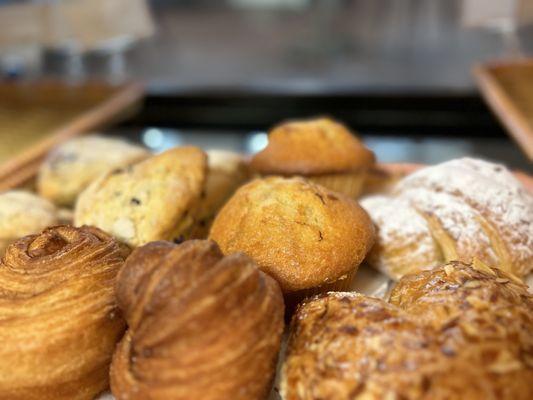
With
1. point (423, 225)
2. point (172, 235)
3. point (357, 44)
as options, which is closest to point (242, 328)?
point (172, 235)

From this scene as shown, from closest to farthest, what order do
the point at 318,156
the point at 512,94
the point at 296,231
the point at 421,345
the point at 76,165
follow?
the point at 421,345
the point at 296,231
the point at 318,156
the point at 76,165
the point at 512,94

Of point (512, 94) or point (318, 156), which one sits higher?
point (318, 156)

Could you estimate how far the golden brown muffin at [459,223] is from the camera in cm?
129

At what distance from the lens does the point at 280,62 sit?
479 cm

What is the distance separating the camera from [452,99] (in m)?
3.78

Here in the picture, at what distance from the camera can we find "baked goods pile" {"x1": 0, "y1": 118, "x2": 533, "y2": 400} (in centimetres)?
85

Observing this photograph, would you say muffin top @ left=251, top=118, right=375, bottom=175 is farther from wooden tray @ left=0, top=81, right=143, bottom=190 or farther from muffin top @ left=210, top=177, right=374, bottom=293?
wooden tray @ left=0, top=81, right=143, bottom=190

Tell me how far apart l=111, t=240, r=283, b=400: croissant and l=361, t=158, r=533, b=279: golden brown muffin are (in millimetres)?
518

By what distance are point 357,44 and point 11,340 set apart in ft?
13.9

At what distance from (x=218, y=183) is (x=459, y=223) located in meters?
0.69

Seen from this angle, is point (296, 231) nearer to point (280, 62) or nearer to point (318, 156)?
point (318, 156)

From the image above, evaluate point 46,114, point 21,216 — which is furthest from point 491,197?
point 46,114

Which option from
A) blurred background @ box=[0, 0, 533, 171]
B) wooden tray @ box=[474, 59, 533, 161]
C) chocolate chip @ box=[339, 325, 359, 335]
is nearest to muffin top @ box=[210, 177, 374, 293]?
chocolate chip @ box=[339, 325, 359, 335]

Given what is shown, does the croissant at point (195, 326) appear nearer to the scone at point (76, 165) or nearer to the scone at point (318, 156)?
the scone at point (318, 156)
